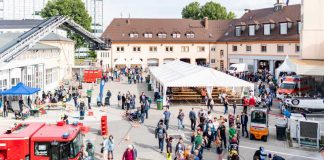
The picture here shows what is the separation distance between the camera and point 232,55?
65688 millimetres

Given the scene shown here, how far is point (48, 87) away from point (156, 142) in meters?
22.7

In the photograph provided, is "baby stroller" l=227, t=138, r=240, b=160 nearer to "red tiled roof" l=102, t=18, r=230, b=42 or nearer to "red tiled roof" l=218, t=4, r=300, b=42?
"red tiled roof" l=218, t=4, r=300, b=42

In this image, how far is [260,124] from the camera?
821 inches

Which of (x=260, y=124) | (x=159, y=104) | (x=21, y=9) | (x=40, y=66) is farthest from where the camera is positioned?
(x=21, y=9)

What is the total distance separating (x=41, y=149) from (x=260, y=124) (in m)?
11.8

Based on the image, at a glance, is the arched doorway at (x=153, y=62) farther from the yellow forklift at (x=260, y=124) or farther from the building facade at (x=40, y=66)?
the yellow forklift at (x=260, y=124)

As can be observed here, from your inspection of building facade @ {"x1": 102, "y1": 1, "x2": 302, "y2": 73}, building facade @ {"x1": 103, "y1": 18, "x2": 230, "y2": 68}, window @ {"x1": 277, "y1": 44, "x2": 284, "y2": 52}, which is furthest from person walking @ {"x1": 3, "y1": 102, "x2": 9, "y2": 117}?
building facade @ {"x1": 103, "y1": 18, "x2": 230, "y2": 68}

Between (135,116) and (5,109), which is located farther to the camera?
(5,109)

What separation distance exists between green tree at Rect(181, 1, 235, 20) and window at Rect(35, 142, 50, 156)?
265ft

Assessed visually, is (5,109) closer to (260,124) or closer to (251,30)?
(260,124)

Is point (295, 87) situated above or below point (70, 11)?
below

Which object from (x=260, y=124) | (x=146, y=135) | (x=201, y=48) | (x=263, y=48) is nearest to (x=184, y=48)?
(x=201, y=48)

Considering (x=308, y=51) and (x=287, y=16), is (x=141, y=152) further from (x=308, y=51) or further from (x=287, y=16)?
(x=287, y=16)

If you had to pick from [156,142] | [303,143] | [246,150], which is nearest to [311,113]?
[303,143]
